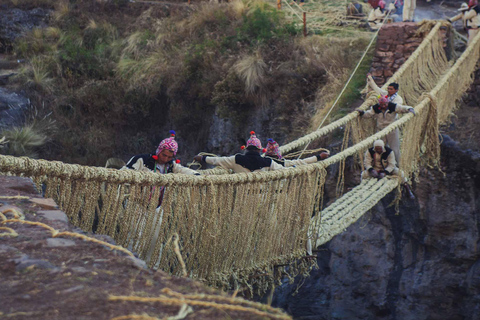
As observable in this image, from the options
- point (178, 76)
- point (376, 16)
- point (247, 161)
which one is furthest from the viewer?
point (376, 16)

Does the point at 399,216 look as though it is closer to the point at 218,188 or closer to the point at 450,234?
the point at 450,234

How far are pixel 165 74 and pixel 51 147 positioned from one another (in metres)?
2.46

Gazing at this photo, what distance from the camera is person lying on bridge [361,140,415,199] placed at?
579 cm

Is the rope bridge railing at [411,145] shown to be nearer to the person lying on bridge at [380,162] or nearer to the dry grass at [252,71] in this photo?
the person lying on bridge at [380,162]

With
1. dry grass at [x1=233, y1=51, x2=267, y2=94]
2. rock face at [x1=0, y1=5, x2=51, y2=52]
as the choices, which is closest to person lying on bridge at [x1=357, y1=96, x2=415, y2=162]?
dry grass at [x1=233, y1=51, x2=267, y2=94]

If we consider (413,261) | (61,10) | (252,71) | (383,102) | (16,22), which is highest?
A: (61,10)

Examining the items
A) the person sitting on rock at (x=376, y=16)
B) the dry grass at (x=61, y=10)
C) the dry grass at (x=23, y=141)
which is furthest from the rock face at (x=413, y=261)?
the dry grass at (x=61, y=10)

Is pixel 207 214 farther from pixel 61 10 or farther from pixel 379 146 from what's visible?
pixel 61 10

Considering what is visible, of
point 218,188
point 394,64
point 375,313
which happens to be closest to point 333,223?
point 218,188

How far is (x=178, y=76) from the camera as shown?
1012cm

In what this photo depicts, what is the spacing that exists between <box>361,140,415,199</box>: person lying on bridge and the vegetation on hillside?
8.38 ft

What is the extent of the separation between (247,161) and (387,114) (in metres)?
2.53

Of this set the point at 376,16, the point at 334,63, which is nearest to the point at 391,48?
the point at 334,63

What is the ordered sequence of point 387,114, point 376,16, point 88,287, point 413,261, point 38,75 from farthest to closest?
point 38,75 < point 376,16 < point 413,261 < point 387,114 < point 88,287
